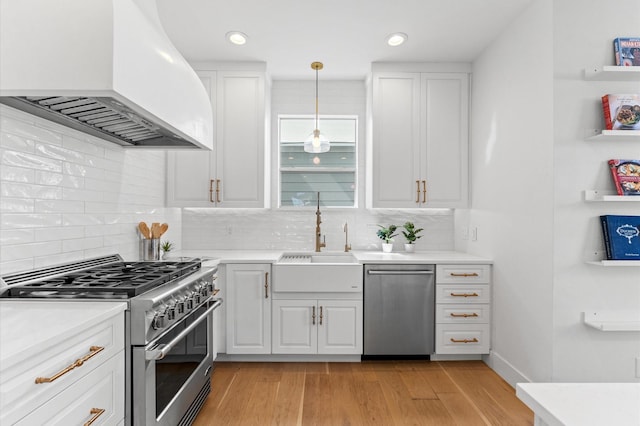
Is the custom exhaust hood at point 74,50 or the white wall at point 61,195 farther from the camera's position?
the white wall at point 61,195

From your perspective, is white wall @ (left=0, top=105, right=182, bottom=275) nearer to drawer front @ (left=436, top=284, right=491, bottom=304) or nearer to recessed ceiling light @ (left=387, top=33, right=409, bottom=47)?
recessed ceiling light @ (left=387, top=33, right=409, bottom=47)

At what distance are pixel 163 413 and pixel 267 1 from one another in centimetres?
251

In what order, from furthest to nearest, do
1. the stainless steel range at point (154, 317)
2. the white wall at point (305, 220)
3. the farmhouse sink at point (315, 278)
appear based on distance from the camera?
1. the white wall at point (305, 220)
2. the farmhouse sink at point (315, 278)
3. the stainless steel range at point (154, 317)

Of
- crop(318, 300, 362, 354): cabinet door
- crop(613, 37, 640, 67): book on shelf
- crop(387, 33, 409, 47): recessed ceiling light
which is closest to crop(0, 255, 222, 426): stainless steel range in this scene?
crop(318, 300, 362, 354): cabinet door

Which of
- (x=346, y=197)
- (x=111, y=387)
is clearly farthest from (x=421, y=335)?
(x=111, y=387)

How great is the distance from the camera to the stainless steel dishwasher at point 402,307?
10.2 feet

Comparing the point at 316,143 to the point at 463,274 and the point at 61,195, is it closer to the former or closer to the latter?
the point at 463,274

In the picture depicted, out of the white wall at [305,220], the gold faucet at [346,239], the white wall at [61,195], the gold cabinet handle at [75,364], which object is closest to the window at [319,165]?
the white wall at [305,220]

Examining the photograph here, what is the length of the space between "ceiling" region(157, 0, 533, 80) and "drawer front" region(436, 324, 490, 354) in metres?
2.35

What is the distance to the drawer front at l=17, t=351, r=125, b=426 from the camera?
1122 mm

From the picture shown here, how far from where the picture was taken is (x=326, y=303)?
310 cm

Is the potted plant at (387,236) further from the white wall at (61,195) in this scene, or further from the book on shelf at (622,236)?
the white wall at (61,195)

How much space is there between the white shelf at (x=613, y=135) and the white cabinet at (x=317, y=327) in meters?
1.96

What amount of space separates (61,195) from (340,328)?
2162mm
